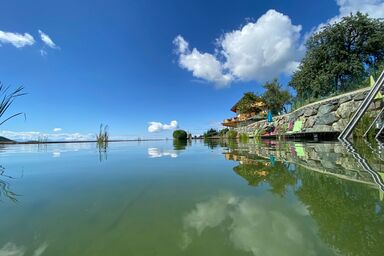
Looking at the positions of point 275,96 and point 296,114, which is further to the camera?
point 275,96

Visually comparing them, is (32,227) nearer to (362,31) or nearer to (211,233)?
(211,233)

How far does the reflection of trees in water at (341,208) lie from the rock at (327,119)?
8.16 m

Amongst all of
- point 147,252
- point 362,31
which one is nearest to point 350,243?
point 147,252

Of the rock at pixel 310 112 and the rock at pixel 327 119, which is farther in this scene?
the rock at pixel 310 112

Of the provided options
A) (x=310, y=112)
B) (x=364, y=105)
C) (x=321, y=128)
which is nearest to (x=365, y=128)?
(x=364, y=105)

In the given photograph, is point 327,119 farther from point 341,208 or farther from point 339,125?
point 341,208

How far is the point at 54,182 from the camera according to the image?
6.88ft

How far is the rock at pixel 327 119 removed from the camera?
28.5 feet

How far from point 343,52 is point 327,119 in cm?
901

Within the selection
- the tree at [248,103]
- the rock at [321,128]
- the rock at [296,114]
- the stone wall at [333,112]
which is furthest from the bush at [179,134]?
the rock at [321,128]

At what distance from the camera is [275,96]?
25203 mm

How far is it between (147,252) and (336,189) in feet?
4.76

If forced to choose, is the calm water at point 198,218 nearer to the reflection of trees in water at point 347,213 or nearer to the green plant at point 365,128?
the reflection of trees in water at point 347,213

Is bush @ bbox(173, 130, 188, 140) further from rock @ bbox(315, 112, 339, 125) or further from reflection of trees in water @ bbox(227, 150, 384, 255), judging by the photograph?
reflection of trees in water @ bbox(227, 150, 384, 255)
